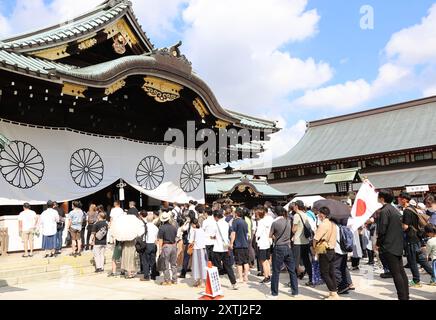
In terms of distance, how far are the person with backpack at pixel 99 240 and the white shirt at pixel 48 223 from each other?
107cm

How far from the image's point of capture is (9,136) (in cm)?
1070

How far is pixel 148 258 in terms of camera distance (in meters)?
9.20

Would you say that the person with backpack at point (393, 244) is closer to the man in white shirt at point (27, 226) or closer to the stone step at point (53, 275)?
the stone step at point (53, 275)

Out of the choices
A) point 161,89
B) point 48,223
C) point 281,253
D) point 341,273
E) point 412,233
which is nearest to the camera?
point 281,253

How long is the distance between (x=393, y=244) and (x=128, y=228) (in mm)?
5777

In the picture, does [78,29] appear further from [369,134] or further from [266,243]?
[369,134]

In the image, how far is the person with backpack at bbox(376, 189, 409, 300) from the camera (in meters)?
5.79

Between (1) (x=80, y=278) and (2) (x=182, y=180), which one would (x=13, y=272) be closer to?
(1) (x=80, y=278)

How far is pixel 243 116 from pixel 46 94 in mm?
8310

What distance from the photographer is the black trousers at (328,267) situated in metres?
6.70

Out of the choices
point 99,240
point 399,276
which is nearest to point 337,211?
point 399,276

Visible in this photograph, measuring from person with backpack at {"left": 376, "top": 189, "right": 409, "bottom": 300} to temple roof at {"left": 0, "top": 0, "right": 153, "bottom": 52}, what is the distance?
10.2 meters
